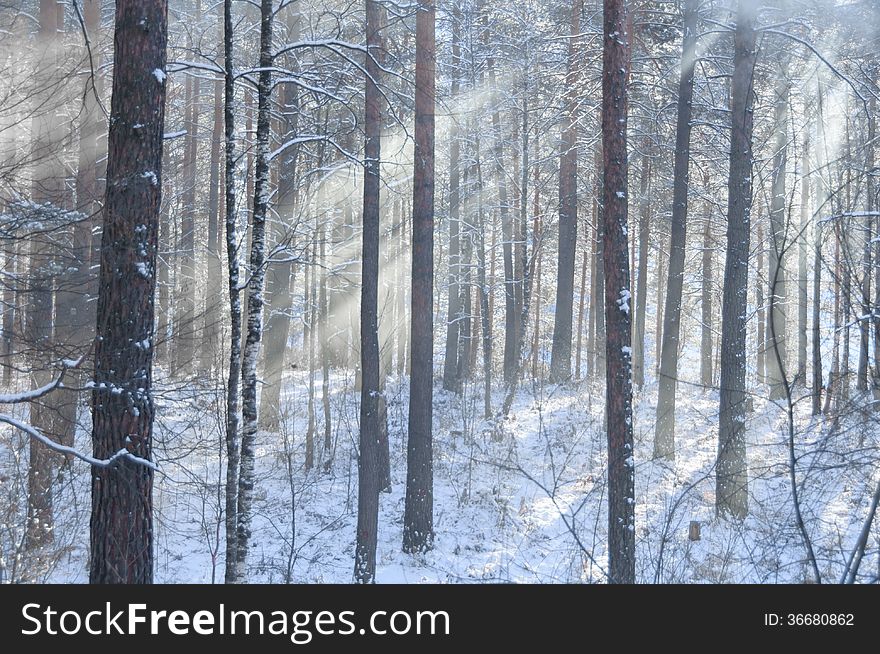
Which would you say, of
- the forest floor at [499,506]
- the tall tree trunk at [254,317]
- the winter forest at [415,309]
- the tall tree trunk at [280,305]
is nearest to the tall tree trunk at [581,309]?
Result: the winter forest at [415,309]

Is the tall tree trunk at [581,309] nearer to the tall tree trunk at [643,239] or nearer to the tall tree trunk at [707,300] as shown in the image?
the tall tree trunk at [643,239]

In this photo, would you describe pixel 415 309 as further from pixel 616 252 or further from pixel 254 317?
pixel 254 317

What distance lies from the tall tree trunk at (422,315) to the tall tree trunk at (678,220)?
583 centimetres

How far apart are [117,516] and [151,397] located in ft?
3.43

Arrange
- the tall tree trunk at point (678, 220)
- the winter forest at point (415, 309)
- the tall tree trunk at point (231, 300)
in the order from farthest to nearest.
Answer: the tall tree trunk at point (678, 220), the tall tree trunk at point (231, 300), the winter forest at point (415, 309)

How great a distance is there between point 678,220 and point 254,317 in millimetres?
10855

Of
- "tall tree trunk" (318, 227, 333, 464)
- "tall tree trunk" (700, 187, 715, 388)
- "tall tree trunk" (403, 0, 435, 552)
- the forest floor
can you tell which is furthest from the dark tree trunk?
"tall tree trunk" (700, 187, 715, 388)

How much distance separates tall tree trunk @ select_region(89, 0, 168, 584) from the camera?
212 inches

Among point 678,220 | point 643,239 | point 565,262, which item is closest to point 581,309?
point 643,239

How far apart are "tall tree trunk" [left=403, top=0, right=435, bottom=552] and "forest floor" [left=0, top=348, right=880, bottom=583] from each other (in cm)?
76

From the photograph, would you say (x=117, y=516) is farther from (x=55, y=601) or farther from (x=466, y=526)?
(x=466, y=526)

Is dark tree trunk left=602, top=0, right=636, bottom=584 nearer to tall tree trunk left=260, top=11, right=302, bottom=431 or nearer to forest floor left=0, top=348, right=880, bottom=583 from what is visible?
forest floor left=0, top=348, right=880, bottom=583

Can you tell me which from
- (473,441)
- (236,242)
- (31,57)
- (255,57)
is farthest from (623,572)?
(255,57)

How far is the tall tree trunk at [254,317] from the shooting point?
240 inches
